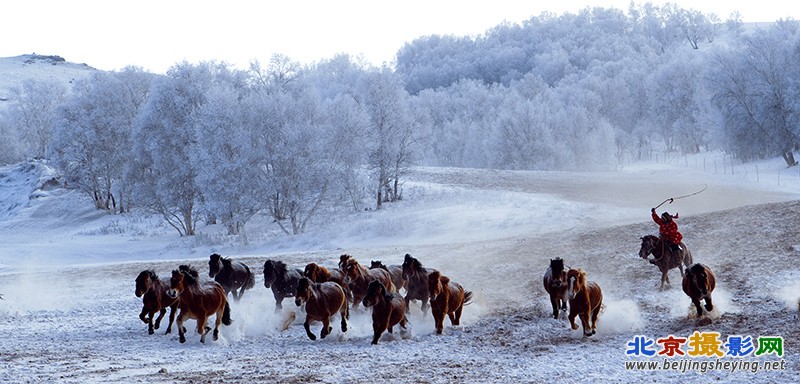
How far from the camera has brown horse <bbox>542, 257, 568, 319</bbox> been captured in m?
13.9

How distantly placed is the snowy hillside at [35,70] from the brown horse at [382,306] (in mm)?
134931

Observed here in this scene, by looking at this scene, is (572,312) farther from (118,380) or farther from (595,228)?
(595,228)

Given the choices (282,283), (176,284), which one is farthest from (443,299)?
(176,284)

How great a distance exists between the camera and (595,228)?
29.9 meters

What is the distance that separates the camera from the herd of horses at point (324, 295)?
13703mm

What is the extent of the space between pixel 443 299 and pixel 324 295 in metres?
2.34

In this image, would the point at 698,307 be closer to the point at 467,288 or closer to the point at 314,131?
the point at 467,288

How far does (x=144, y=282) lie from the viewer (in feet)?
49.5

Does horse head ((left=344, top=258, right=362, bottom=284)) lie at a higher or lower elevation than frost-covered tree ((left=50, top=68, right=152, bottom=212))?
lower

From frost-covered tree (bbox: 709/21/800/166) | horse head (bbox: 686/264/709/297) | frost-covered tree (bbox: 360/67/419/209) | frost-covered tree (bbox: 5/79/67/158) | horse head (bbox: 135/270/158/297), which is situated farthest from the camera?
frost-covered tree (bbox: 5/79/67/158)

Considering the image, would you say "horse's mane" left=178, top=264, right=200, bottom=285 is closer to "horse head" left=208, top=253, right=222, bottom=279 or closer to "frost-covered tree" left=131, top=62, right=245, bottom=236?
"horse head" left=208, top=253, right=222, bottom=279

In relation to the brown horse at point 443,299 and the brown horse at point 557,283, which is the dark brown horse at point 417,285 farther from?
the brown horse at point 557,283

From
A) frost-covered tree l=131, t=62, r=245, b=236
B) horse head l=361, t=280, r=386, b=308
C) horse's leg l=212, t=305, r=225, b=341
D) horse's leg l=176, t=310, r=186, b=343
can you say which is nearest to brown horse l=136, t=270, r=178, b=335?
horse's leg l=176, t=310, r=186, b=343

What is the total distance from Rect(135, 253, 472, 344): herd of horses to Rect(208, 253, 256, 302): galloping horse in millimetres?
1691
